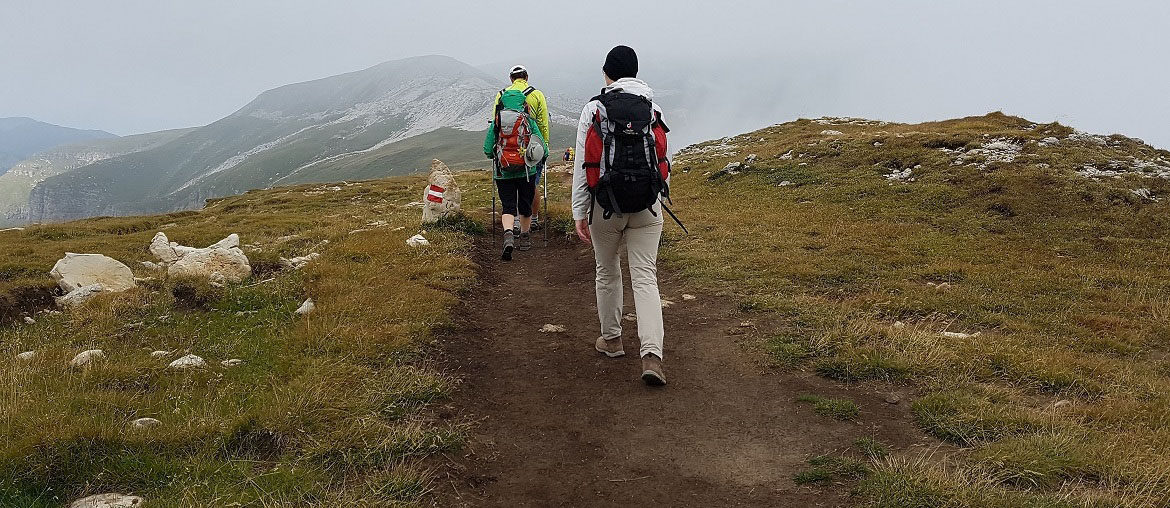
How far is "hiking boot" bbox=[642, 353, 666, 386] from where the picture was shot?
6.73 metres

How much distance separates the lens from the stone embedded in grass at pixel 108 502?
4242mm

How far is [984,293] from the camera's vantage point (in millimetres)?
9938

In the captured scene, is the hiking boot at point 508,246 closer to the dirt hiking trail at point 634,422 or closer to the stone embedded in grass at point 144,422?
the dirt hiking trail at point 634,422

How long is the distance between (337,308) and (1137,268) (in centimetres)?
1407

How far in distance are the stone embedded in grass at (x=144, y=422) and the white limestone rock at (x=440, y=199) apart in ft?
32.2

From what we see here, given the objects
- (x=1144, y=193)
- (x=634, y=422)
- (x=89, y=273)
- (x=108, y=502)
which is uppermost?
(x=89, y=273)

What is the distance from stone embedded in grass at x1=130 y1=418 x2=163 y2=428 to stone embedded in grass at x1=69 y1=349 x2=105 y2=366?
6.25ft

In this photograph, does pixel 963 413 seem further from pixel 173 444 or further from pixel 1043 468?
pixel 173 444

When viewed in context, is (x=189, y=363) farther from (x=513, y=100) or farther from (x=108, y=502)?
(x=513, y=100)

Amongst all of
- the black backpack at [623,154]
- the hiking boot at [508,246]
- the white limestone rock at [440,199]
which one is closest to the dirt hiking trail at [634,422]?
the black backpack at [623,154]

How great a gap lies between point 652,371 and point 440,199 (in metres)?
9.89

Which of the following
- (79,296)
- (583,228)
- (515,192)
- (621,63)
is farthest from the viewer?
(515,192)

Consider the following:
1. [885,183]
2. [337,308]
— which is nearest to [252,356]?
[337,308]

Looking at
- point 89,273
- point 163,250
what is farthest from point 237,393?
point 163,250
